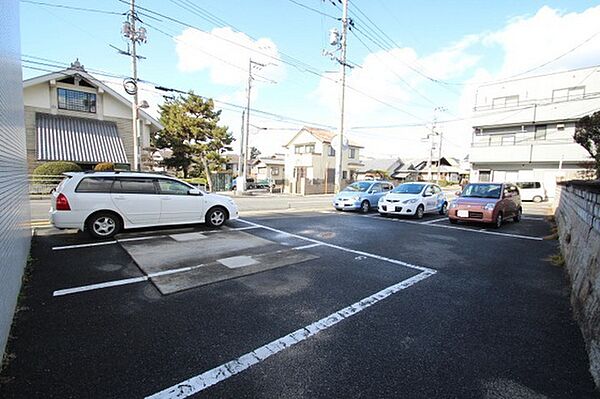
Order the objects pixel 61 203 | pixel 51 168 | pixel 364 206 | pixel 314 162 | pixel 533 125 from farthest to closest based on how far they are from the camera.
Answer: pixel 314 162
pixel 533 125
pixel 51 168
pixel 364 206
pixel 61 203

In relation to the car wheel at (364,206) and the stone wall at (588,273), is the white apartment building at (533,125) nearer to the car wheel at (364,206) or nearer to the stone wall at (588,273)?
the car wheel at (364,206)

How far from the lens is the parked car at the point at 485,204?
9.72 m

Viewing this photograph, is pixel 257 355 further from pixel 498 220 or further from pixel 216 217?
pixel 498 220

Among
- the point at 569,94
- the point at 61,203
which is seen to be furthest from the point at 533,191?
the point at 61,203

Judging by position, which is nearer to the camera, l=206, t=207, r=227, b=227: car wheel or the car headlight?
l=206, t=207, r=227, b=227: car wheel

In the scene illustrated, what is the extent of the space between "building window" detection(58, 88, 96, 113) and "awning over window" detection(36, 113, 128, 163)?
68cm

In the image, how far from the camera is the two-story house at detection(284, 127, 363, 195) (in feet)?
91.8

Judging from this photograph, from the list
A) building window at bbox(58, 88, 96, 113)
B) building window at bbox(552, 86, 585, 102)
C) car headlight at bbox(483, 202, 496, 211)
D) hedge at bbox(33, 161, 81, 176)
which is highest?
building window at bbox(552, 86, 585, 102)

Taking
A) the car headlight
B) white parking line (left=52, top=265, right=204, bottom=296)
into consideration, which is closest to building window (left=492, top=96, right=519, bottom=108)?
the car headlight

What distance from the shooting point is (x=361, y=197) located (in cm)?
1328

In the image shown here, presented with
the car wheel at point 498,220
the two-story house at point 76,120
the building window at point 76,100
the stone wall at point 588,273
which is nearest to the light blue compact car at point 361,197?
the car wheel at point 498,220

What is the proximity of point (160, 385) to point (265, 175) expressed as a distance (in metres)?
41.7

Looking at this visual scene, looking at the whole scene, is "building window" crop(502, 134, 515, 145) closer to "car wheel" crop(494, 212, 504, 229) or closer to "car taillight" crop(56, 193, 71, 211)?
"car wheel" crop(494, 212, 504, 229)

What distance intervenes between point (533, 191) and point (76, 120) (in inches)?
1263
